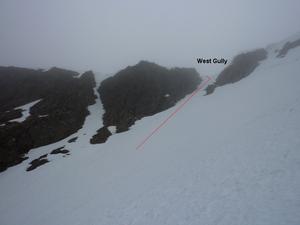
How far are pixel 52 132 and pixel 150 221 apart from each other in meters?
34.6

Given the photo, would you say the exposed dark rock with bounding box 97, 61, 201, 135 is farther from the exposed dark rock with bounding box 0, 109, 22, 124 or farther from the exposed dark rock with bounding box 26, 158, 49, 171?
the exposed dark rock with bounding box 0, 109, 22, 124

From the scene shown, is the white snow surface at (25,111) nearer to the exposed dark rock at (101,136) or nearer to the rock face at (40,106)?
the rock face at (40,106)

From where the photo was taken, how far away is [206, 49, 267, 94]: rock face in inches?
1803

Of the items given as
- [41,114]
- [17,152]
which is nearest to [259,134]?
[17,152]

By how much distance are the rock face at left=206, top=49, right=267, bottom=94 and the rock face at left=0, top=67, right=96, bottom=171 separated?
30.6 meters

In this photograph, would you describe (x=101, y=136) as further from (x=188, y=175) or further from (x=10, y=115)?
(x=188, y=175)

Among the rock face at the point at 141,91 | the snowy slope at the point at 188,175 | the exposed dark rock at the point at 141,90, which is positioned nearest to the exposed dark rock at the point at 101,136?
the rock face at the point at 141,91

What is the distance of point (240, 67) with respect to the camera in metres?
48.2

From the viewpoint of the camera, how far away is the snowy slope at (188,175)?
9875mm

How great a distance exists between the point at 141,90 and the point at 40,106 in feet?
76.9

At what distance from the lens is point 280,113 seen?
58.2ft

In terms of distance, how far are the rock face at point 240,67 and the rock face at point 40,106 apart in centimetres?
3061

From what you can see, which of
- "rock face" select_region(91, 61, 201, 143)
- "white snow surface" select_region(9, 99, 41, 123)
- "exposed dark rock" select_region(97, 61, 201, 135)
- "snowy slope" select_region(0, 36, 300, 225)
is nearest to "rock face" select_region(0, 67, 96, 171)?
"white snow surface" select_region(9, 99, 41, 123)

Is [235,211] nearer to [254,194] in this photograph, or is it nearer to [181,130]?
[254,194]
